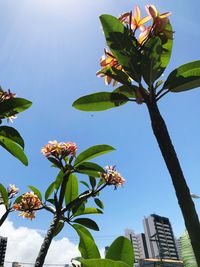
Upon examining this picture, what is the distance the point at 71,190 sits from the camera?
3443 millimetres

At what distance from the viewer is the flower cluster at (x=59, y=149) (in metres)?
3.38

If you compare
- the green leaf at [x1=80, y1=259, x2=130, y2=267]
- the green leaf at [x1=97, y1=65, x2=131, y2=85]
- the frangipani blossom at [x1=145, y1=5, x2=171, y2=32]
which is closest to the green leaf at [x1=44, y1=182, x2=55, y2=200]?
the green leaf at [x1=97, y1=65, x2=131, y2=85]

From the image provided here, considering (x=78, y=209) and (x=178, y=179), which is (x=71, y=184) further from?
(x=178, y=179)

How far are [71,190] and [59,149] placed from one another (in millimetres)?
496

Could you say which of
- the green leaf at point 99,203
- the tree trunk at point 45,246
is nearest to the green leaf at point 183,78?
the tree trunk at point 45,246

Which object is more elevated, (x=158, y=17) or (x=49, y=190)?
(x=158, y=17)

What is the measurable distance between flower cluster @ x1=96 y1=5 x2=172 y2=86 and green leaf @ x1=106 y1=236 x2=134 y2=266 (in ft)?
3.65

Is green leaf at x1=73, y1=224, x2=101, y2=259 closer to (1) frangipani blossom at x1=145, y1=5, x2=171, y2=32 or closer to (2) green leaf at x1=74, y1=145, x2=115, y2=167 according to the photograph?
(1) frangipani blossom at x1=145, y1=5, x2=171, y2=32

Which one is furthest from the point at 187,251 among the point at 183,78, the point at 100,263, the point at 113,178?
the point at 113,178

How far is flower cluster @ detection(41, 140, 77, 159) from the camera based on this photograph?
3.38 metres

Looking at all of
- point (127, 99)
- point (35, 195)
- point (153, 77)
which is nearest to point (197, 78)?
point (153, 77)

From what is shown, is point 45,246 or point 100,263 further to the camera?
point 45,246

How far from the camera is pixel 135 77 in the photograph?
6.17ft

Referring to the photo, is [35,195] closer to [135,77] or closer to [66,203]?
[66,203]
